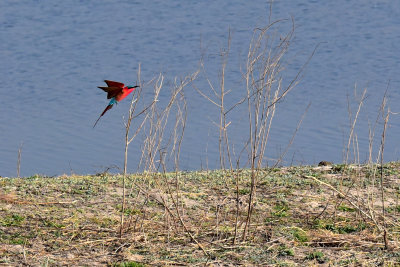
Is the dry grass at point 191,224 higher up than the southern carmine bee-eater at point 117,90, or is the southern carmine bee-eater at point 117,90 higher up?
the southern carmine bee-eater at point 117,90

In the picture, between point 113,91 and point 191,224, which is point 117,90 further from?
point 191,224

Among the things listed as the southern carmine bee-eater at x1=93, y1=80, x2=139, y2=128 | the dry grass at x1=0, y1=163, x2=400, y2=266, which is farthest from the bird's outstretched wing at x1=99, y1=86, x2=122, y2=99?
the dry grass at x1=0, y1=163, x2=400, y2=266

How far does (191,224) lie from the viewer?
697 cm

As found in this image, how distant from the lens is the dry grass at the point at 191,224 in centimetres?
609

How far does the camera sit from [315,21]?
2309cm

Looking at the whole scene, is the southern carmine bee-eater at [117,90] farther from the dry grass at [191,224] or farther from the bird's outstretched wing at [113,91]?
the dry grass at [191,224]

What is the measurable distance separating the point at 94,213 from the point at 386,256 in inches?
101

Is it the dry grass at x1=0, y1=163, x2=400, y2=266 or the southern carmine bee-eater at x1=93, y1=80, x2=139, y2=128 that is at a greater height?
the southern carmine bee-eater at x1=93, y1=80, x2=139, y2=128

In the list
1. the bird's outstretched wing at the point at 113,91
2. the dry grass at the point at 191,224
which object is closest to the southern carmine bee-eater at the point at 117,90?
the bird's outstretched wing at the point at 113,91

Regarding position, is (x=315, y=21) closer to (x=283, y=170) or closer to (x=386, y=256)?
(x=283, y=170)

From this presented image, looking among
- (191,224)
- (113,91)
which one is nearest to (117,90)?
(113,91)

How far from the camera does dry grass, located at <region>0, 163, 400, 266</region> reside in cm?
609

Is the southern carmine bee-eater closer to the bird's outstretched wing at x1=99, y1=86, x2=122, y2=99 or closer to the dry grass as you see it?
the bird's outstretched wing at x1=99, y1=86, x2=122, y2=99

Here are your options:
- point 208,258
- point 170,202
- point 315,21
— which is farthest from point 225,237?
point 315,21
